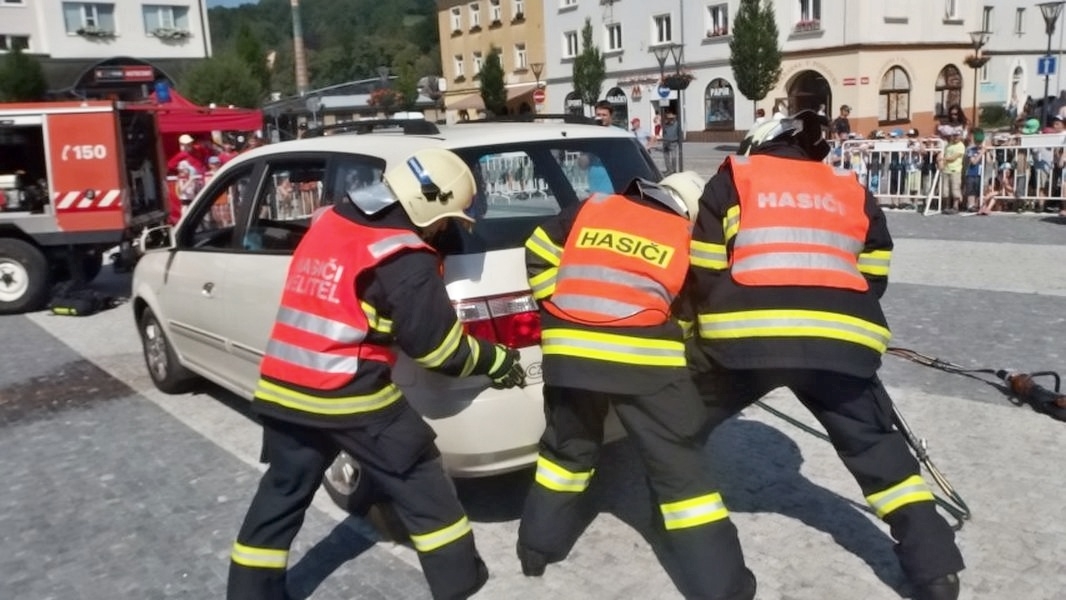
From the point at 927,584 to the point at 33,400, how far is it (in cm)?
601

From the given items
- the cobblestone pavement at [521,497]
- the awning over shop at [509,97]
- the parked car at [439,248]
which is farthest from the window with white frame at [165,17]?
the parked car at [439,248]

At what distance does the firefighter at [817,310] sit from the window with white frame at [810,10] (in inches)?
1487

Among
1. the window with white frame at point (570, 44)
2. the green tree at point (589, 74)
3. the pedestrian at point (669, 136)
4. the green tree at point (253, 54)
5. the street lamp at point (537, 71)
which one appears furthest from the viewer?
the green tree at point (253, 54)

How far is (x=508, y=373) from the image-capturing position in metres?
3.67

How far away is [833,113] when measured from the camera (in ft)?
128

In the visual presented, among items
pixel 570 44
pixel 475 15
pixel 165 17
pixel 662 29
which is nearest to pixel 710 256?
pixel 662 29

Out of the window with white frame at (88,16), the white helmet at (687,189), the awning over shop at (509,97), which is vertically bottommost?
the white helmet at (687,189)

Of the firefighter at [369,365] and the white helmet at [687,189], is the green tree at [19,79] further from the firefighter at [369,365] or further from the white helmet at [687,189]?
the white helmet at [687,189]

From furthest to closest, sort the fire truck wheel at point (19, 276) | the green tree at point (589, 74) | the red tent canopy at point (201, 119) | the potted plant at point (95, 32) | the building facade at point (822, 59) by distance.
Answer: the potted plant at point (95, 32) → the green tree at point (589, 74) → the building facade at point (822, 59) → the red tent canopy at point (201, 119) → the fire truck wheel at point (19, 276)

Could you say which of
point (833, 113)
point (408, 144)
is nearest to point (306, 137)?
point (408, 144)

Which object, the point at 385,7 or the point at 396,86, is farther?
the point at 385,7

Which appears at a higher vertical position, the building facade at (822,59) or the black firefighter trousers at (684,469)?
the building facade at (822,59)

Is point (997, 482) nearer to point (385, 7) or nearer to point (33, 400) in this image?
point (33, 400)

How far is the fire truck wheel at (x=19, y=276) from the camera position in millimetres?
10422
